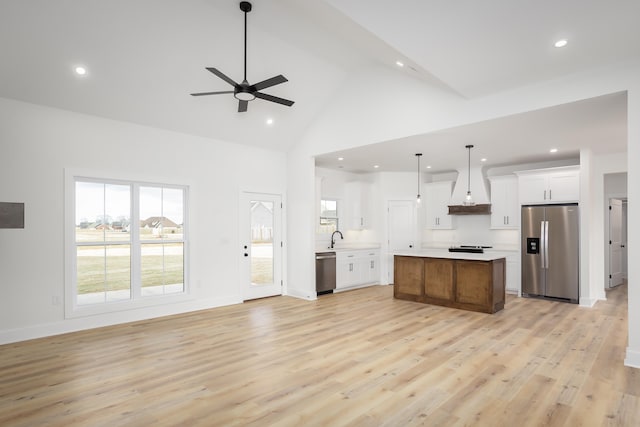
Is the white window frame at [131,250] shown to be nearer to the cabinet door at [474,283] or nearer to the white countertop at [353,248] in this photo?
the white countertop at [353,248]

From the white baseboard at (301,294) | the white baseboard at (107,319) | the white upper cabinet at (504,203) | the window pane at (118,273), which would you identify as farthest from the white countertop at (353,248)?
the window pane at (118,273)

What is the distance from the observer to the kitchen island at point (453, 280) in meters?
5.76

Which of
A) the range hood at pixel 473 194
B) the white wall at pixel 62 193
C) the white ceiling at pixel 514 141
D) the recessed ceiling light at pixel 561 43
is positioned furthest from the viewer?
the range hood at pixel 473 194

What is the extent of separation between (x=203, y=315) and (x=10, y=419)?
10.1 feet

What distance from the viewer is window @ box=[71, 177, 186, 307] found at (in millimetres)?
5055

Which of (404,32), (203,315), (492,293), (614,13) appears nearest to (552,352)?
(492,293)

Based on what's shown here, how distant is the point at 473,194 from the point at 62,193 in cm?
759

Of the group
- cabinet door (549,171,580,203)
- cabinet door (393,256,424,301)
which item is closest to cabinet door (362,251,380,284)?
cabinet door (393,256,424,301)

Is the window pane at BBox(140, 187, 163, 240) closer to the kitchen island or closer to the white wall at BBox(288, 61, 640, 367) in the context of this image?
the white wall at BBox(288, 61, 640, 367)

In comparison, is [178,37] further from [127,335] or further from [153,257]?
[127,335]

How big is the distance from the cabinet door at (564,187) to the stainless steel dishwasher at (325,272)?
4.35m

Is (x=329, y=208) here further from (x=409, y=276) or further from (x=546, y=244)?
(x=546, y=244)

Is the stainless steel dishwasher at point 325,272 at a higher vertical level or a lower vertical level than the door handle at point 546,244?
lower

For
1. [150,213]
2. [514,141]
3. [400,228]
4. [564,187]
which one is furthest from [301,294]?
[564,187]
